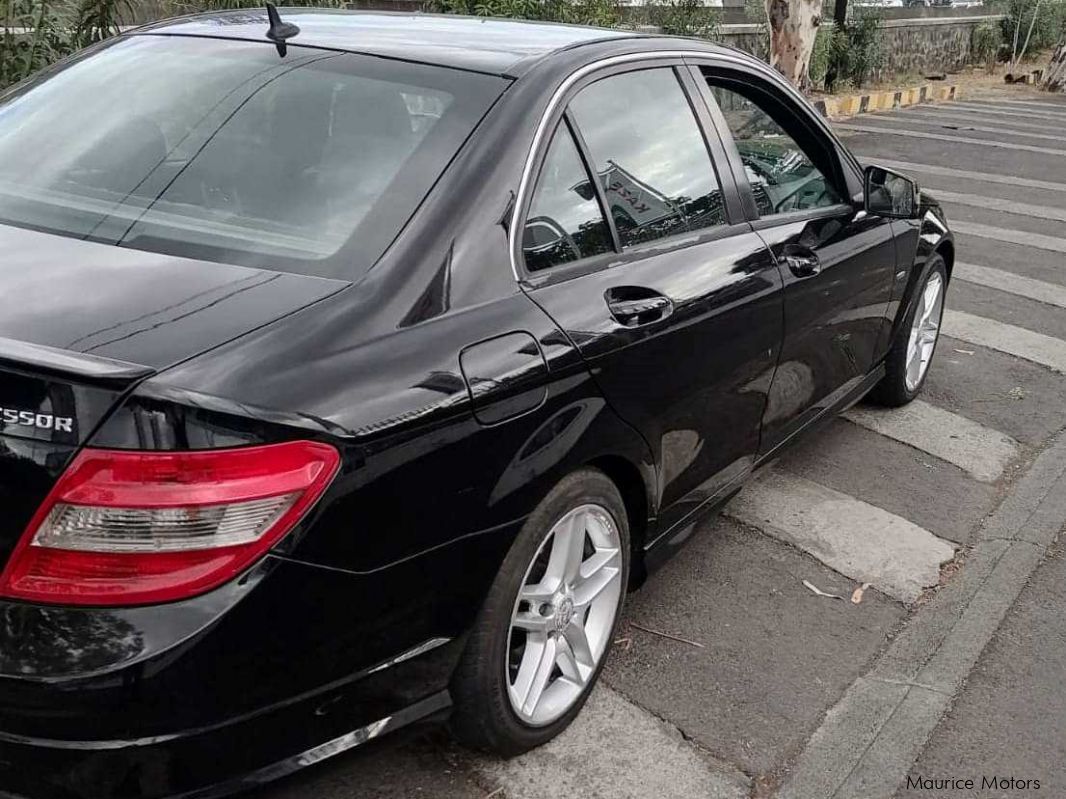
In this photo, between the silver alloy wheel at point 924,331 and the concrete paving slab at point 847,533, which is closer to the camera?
the concrete paving slab at point 847,533

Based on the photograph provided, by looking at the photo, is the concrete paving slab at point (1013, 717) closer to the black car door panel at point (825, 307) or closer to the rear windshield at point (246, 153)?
the black car door panel at point (825, 307)

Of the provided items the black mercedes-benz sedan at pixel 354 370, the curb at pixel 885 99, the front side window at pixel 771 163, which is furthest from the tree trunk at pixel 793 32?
the black mercedes-benz sedan at pixel 354 370

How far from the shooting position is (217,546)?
1.90 m

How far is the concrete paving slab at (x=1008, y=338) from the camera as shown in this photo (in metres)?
6.46

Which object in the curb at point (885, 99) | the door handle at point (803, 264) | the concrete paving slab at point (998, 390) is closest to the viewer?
the door handle at point (803, 264)

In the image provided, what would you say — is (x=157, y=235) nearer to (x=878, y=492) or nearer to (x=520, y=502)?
(x=520, y=502)

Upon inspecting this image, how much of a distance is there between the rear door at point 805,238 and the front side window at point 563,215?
2.81ft

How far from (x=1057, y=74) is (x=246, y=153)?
2641 centimetres

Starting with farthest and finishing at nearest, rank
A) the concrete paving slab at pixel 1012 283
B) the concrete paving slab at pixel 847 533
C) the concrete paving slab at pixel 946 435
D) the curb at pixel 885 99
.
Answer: the curb at pixel 885 99 < the concrete paving slab at pixel 1012 283 < the concrete paving slab at pixel 946 435 < the concrete paving slab at pixel 847 533

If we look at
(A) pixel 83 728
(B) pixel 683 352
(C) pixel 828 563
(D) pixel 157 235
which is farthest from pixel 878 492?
(A) pixel 83 728

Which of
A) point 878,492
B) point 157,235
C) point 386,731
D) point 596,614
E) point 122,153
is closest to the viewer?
point 386,731

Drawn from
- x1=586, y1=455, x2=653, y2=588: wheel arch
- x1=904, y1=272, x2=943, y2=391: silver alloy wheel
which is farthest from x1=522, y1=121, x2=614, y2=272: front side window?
x1=904, y1=272, x2=943, y2=391: silver alloy wheel

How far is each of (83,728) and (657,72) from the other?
7.96ft

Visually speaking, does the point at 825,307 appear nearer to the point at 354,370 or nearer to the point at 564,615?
the point at 564,615
